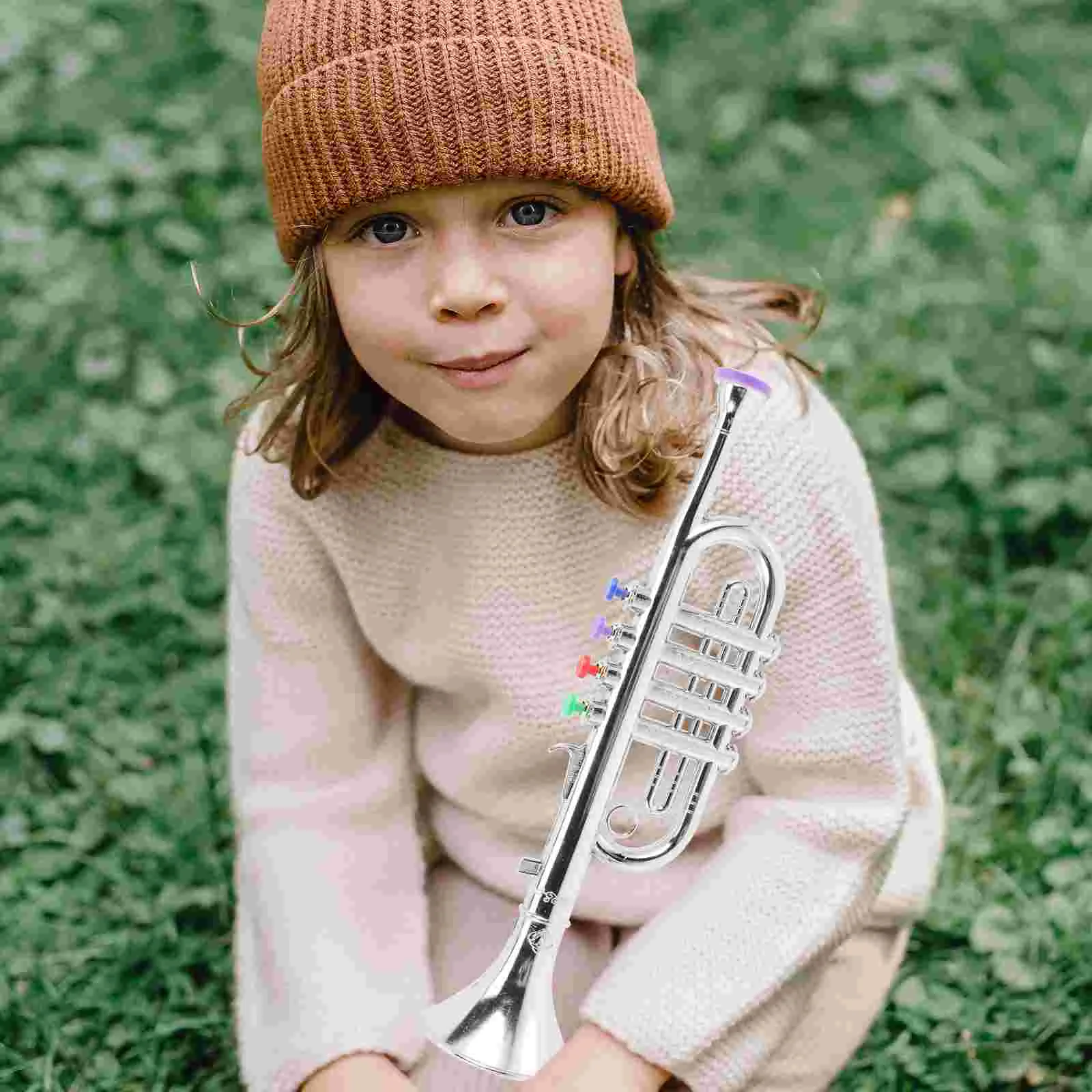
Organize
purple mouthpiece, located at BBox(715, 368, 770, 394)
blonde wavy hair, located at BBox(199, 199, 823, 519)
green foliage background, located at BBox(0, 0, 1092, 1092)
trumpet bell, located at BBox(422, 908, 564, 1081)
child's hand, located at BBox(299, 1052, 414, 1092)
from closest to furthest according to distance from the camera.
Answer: purple mouthpiece, located at BBox(715, 368, 770, 394), trumpet bell, located at BBox(422, 908, 564, 1081), blonde wavy hair, located at BBox(199, 199, 823, 519), child's hand, located at BBox(299, 1052, 414, 1092), green foliage background, located at BBox(0, 0, 1092, 1092)

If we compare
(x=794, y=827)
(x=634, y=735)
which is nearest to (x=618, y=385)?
(x=634, y=735)

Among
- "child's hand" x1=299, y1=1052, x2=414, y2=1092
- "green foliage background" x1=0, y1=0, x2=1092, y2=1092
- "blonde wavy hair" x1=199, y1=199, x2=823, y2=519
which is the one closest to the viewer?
"blonde wavy hair" x1=199, y1=199, x2=823, y2=519

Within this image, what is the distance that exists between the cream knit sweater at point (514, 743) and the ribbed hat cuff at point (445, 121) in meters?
0.34

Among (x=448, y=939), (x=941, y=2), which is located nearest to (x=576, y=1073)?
(x=448, y=939)

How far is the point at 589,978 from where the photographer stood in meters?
2.15

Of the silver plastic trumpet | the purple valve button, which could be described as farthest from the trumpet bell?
the purple valve button

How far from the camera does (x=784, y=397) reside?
1.94 meters

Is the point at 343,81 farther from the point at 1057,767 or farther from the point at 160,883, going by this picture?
the point at 1057,767

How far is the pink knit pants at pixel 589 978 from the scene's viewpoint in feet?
6.82

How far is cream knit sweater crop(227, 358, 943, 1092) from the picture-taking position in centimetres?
190

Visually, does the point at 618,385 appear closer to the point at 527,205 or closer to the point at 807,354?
the point at 527,205

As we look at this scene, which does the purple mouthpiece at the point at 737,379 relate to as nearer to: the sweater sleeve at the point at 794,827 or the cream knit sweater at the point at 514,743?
the cream knit sweater at the point at 514,743

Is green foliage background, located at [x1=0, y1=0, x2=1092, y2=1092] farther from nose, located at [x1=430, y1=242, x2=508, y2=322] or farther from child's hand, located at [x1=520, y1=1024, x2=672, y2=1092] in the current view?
nose, located at [x1=430, y1=242, x2=508, y2=322]

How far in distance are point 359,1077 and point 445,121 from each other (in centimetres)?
114
